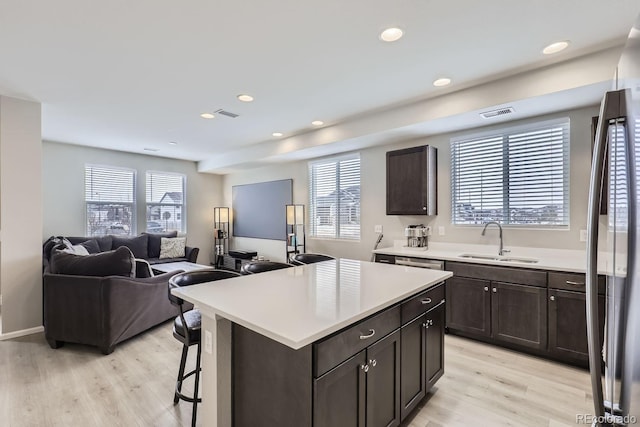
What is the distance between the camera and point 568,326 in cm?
272

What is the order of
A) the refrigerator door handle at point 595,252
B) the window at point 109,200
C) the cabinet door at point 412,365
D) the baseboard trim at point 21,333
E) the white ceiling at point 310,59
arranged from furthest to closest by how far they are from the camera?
the window at point 109,200 < the baseboard trim at point 21,333 < the white ceiling at point 310,59 < the cabinet door at point 412,365 < the refrigerator door handle at point 595,252

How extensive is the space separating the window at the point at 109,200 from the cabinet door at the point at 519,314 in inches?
262

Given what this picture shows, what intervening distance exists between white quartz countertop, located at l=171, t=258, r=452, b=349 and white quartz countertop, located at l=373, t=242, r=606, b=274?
1143 millimetres

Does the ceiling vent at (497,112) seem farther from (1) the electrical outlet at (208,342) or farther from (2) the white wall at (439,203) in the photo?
(1) the electrical outlet at (208,342)

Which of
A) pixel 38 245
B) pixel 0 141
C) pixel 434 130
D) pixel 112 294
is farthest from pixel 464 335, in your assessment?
pixel 0 141

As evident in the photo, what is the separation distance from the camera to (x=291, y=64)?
2715 mm

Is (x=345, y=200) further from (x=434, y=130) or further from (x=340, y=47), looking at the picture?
(x=340, y=47)

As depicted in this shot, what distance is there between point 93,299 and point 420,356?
10.2 feet

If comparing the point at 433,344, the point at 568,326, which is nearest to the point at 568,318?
the point at 568,326

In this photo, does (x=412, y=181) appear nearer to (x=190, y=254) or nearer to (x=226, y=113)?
(x=226, y=113)

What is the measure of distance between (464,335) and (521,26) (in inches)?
117

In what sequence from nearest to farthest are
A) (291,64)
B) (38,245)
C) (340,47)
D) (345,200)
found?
1. (340,47)
2. (291,64)
3. (38,245)
4. (345,200)

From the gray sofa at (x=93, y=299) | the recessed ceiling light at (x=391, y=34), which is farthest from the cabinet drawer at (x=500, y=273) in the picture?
the gray sofa at (x=93, y=299)

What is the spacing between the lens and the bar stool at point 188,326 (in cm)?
194
